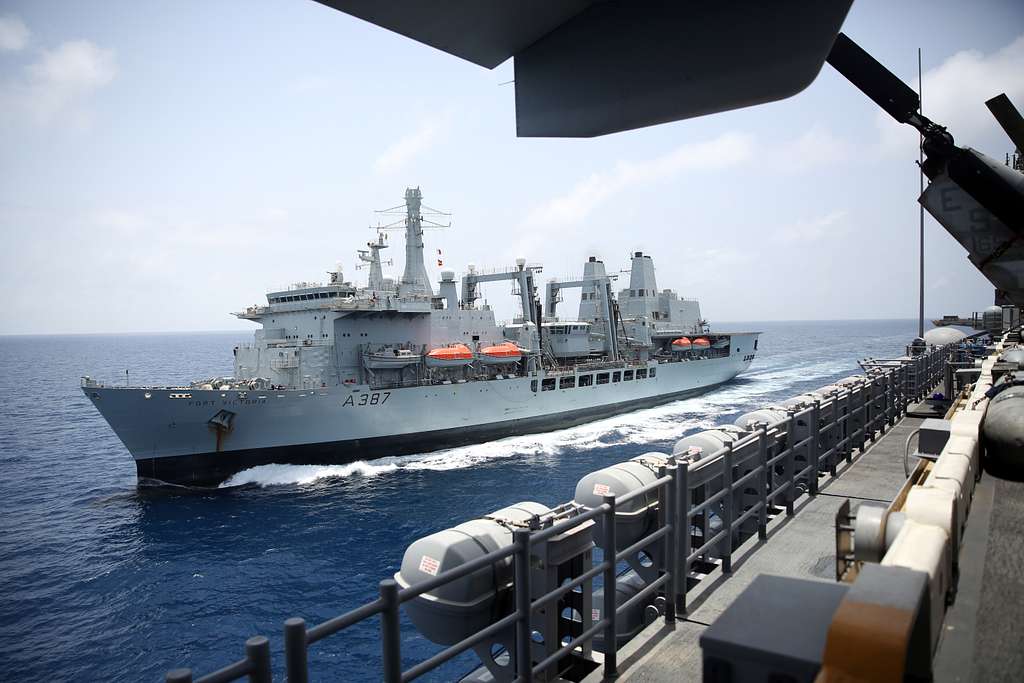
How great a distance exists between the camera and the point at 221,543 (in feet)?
55.6

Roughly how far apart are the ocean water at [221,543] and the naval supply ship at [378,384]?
3.53 feet

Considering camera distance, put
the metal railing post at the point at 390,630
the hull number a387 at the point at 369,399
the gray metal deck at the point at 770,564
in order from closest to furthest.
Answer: the metal railing post at the point at 390,630, the gray metal deck at the point at 770,564, the hull number a387 at the point at 369,399

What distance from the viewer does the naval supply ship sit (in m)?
22.1

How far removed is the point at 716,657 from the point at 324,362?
25505 mm

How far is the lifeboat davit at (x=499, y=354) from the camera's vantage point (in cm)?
2956

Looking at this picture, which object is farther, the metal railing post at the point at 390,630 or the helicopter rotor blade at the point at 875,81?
the helicopter rotor blade at the point at 875,81

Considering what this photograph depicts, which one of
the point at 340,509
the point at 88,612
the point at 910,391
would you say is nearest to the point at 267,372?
the point at 340,509

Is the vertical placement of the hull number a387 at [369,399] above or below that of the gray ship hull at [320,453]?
above

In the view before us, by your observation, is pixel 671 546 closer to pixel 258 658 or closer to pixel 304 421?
pixel 258 658

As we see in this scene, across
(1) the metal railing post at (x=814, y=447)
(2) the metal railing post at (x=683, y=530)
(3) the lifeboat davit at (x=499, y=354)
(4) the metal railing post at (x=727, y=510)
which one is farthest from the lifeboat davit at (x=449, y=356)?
(2) the metal railing post at (x=683, y=530)

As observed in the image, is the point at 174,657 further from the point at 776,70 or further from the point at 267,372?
the point at 267,372

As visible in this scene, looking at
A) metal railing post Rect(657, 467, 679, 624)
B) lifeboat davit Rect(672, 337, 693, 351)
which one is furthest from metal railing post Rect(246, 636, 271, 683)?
lifeboat davit Rect(672, 337, 693, 351)

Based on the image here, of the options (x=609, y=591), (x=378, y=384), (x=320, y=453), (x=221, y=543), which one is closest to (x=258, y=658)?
(x=609, y=591)

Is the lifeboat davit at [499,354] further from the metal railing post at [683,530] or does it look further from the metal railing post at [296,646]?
the metal railing post at [296,646]
